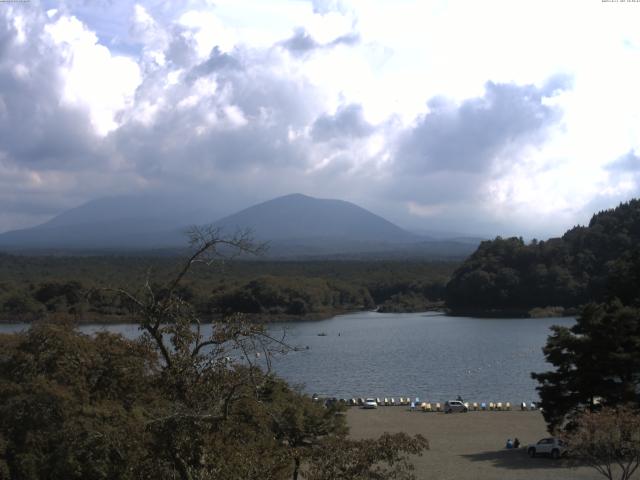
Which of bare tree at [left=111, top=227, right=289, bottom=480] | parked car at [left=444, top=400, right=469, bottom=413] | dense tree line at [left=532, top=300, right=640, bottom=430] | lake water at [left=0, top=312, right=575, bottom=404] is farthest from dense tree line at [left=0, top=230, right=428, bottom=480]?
parked car at [left=444, top=400, right=469, bottom=413]

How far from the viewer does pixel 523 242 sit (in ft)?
228

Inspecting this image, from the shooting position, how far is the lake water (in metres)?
28.9

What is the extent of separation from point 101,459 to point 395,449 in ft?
9.49

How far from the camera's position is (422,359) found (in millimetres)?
36562

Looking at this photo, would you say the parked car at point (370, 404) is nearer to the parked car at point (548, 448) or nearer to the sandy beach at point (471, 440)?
the sandy beach at point (471, 440)

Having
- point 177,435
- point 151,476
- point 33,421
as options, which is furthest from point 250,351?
point 33,421

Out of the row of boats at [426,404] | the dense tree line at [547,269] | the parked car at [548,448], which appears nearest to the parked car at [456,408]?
the row of boats at [426,404]

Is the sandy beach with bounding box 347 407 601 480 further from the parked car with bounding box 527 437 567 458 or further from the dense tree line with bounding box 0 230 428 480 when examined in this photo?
the dense tree line with bounding box 0 230 428 480

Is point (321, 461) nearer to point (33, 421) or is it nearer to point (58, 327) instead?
point (33, 421)

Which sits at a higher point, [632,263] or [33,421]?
[632,263]

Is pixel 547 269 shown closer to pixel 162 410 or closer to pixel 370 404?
pixel 370 404

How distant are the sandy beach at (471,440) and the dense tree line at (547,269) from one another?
38953 millimetres

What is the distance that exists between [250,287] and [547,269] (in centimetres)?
2489

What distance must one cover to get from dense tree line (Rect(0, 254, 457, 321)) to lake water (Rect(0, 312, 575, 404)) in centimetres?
569
